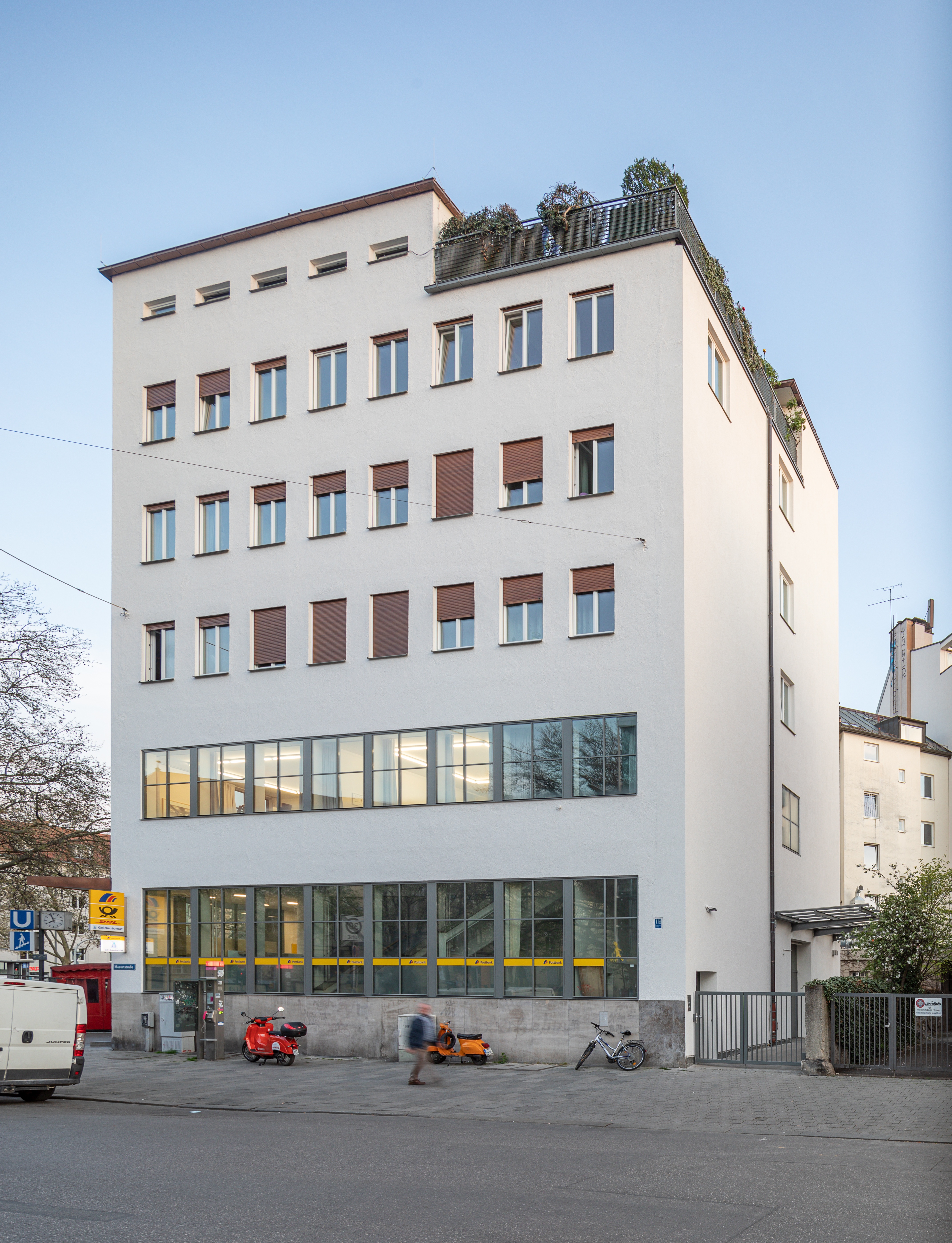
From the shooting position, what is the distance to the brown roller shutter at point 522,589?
1079 inches

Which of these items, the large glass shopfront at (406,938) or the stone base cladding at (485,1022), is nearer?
the stone base cladding at (485,1022)

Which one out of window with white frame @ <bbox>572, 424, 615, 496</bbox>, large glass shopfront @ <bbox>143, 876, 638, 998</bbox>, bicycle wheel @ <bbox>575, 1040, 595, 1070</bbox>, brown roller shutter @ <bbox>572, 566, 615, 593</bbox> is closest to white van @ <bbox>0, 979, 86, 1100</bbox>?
large glass shopfront @ <bbox>143, 876, 638, 998</bbox>

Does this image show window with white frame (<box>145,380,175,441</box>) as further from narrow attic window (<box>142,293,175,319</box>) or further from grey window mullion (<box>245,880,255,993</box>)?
grey window mullion (<box>245,880,255,993</box>)

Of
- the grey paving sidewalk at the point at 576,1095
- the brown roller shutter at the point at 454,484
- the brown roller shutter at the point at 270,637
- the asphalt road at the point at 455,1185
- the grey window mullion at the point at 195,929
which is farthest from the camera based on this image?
the brown roller shutter at the point at 270,637

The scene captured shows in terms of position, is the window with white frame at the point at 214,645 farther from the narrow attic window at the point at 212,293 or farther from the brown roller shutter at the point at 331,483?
the narrow attic window at the point at 212,293

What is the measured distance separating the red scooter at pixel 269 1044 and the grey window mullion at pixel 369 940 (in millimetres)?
1934

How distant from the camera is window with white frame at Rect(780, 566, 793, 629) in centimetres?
3625

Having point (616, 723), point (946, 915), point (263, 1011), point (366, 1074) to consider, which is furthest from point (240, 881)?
point (946, 915)

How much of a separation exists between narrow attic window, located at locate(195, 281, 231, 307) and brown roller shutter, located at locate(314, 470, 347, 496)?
577 cm

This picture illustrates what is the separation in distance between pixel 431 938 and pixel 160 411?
15.1 metres

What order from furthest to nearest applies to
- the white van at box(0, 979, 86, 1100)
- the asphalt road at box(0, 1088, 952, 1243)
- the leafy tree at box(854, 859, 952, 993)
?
the leafy tree at box(854, 859, 952, 993) < the white van at box(0, 979, 86, 1100) < the asphalt road at box(0, 1088, 952, 1243)

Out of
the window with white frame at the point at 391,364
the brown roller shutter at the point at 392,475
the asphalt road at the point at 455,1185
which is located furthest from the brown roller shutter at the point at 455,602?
the asphalt road at the point at 455,1185

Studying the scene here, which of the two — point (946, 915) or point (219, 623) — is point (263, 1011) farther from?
point (946, 915)

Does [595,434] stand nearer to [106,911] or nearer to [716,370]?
[716,370]
